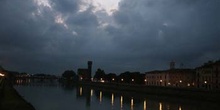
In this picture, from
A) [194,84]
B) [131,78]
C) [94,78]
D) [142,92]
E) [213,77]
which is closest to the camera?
[213,77]

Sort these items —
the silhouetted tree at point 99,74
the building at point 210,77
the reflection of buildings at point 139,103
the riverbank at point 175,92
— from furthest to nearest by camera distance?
the silhouetted tree at point 99,74, the building at point 210,77, the riverbank at point 175,92, the reflection of buildings at point 139,103

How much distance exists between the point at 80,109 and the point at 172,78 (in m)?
56.1

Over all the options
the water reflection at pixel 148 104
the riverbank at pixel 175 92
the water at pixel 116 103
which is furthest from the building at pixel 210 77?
the water reflection at pixel 148 104

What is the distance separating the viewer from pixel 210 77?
255ft

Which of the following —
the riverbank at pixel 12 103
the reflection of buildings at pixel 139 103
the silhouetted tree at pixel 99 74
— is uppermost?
the silhouetted tree at pixel 99 74

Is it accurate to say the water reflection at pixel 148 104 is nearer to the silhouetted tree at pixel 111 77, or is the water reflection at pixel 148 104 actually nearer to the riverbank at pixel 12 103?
the riverbank at pixel 12 103

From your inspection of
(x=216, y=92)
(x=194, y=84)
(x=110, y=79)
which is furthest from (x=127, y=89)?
(x=110, y=79)

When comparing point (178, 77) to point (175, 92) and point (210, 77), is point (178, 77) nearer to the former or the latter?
point (210, 77)

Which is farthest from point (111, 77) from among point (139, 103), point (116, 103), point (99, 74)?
point (139, 103)

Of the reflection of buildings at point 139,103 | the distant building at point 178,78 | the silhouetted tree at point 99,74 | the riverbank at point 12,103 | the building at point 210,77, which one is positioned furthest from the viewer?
the silhouetted tree at point 99,74

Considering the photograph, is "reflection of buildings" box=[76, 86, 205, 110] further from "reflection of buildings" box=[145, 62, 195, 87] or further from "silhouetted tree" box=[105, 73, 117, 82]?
"silhouetted tree" box=[105, 73, 117, 82]

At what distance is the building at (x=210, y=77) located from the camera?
244 feet

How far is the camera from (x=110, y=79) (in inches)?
6348

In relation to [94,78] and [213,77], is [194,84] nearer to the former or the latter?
[213,77]
